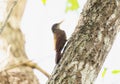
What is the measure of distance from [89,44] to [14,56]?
541 millimetres

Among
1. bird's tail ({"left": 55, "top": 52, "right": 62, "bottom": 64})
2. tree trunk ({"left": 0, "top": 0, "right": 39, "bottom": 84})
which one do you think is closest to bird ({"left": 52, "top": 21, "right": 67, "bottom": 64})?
bird's tail ({"left": 55, "top": 52, "right": 62, "bottom": 64})

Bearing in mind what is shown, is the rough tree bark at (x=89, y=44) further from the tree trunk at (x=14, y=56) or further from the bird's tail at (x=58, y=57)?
the tree trunk at (x=14, y=56)

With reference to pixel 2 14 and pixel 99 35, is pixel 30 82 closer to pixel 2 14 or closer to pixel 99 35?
pixel 2 14

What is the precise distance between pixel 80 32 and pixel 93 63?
9 cm

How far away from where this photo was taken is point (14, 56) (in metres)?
1.25

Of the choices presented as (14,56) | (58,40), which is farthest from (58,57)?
(14,56)

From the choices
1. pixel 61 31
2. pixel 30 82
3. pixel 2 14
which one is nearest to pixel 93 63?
pixel 61 31

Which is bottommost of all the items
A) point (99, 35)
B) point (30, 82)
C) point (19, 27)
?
point (30, 82)

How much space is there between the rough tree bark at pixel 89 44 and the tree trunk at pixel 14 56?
40 cm

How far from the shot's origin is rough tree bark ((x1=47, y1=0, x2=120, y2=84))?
2.48 feet

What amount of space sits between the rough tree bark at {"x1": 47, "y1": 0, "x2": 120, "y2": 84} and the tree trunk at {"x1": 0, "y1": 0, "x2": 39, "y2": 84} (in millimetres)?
399

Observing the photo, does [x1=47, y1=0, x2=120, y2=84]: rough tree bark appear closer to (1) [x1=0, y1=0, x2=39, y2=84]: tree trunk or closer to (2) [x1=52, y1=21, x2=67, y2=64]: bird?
(2) [x1=52, y1=21, x2=67, y2=64]: bird

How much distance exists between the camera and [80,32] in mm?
806

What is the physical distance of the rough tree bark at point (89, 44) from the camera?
2.48ft
